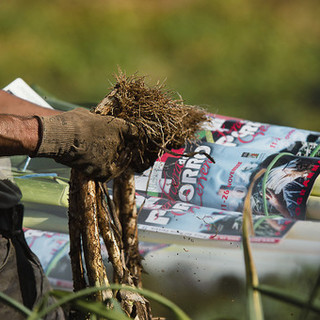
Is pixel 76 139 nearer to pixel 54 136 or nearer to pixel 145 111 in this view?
pixel 54 136

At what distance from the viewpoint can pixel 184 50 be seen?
4.40 m

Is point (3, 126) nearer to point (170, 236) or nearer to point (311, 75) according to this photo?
point (170, 236)

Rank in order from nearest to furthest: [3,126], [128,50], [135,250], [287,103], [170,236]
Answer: [3,126], [135,250], [170,236], [287,103], [128,50]

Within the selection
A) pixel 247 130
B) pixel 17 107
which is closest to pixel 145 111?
pixel 17 107

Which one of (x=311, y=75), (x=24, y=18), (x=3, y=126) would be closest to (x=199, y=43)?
(x=311, y=75)

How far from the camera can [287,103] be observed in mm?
3814

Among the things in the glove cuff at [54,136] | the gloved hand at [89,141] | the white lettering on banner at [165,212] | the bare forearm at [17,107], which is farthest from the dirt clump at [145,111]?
the white lettering on banner at [165,212]

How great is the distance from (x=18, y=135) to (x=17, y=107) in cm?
57

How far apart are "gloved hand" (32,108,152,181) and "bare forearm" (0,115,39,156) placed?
0.05 ft

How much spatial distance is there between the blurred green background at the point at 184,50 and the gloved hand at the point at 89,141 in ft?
7.53

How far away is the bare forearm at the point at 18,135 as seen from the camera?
123 cm

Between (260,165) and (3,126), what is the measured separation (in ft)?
3.64

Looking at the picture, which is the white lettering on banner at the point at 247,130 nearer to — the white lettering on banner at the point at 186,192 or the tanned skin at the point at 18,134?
the white lettering on banner at the point at 186,192

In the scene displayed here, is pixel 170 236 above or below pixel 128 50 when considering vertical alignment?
below
